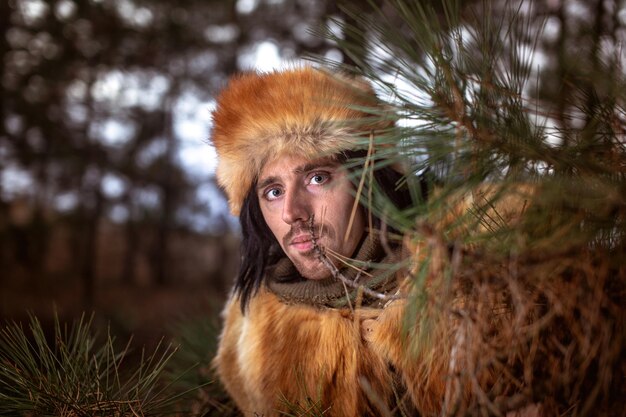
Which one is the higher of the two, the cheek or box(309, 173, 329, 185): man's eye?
box(309, 173, 329, 185): man's eye

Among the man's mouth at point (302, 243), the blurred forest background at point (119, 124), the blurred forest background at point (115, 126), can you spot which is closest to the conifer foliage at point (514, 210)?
the man's mouth at point (302, 243)

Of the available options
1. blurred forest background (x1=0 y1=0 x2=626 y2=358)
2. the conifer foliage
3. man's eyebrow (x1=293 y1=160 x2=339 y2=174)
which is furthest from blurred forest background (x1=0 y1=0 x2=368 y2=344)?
the conifer foliage

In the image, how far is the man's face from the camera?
110 cm

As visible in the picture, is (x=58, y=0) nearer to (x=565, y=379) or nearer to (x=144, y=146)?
(x=144, y=146)

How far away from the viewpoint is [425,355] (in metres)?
0.73

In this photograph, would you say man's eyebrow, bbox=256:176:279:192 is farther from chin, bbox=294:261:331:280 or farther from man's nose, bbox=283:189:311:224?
chin, bbox=294:261:331:280

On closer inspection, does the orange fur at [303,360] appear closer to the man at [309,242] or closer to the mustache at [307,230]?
the man at [309,242]

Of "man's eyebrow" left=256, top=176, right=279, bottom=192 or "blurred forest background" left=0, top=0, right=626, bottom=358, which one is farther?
"blurred forest background" left=0, top=0, right=626, bottom=358

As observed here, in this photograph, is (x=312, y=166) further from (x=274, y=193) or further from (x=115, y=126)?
(x=115, y=126)

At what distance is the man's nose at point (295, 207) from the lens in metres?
1.09

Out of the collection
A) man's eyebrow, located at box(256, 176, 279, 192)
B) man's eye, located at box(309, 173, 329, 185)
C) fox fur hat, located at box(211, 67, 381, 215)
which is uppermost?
fox fur hat, located at box(211, 67, 381, 215)

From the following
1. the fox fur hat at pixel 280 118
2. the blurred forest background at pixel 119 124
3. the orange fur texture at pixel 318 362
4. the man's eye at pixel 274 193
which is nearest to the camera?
the orange fur texture at pixel 318 362

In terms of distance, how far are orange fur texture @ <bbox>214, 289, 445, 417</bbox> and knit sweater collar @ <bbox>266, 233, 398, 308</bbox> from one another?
0.09 ft

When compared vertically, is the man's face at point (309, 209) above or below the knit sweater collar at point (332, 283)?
above
